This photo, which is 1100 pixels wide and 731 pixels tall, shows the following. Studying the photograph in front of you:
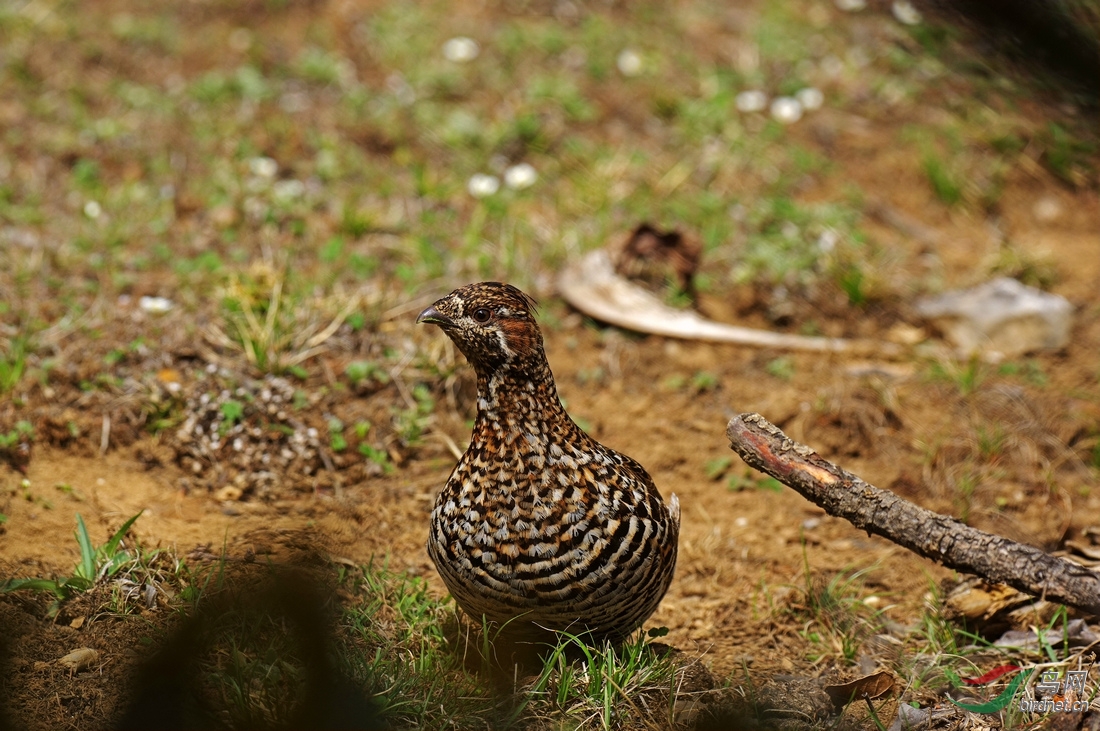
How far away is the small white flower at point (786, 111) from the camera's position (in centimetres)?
764

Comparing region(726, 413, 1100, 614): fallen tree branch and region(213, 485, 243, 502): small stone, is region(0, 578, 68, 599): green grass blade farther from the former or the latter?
region(726, 413, 1100, 614): fallen tree branch

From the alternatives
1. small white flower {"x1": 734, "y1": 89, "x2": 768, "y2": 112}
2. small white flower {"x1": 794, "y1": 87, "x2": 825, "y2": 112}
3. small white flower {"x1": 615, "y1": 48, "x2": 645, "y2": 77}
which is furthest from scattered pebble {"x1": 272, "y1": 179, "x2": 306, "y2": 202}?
small white flower {"x1": 794, "y1": 87, "x2": 825, "y2": 112}

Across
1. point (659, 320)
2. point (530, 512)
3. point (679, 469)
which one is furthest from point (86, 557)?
point (659, 320)

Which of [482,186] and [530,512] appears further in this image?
[482,186]

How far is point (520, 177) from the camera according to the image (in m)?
6.79

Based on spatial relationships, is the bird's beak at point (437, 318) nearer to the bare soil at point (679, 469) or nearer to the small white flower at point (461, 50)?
the bare soil at point (679, 469)

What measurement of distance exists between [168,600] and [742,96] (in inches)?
223

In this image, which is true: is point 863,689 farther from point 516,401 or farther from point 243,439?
point 243,439

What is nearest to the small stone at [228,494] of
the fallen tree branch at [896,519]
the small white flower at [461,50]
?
the fallen tree branch at [896,519]

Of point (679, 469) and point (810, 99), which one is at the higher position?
point (810, 99)

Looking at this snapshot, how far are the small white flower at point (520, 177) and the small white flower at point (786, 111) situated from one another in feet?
6.34

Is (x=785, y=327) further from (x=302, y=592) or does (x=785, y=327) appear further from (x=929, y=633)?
(x=302, y=592)

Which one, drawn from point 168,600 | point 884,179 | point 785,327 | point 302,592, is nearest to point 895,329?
point 785,327
